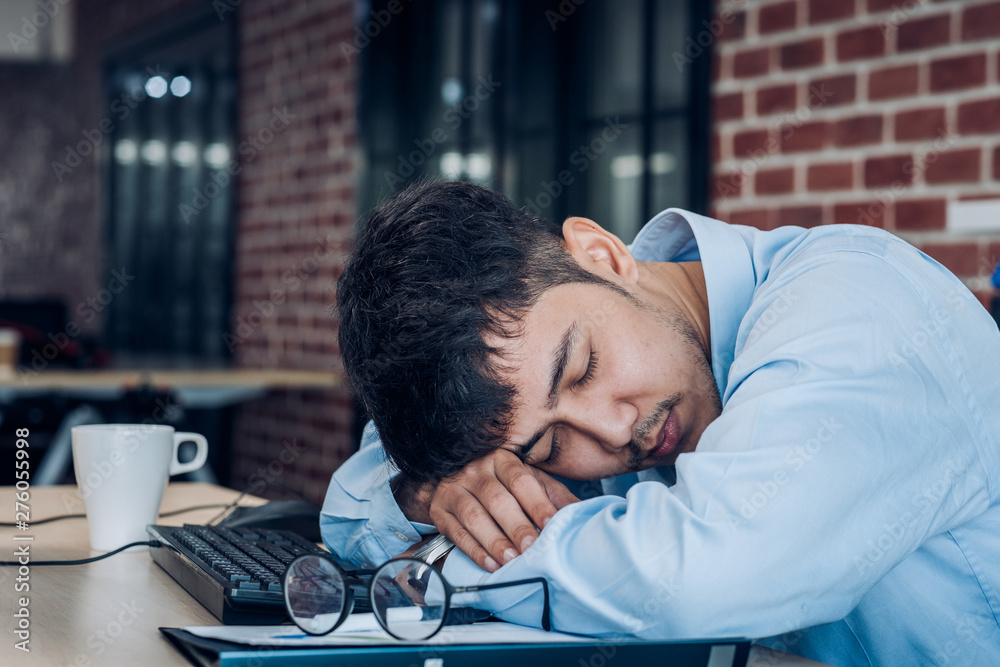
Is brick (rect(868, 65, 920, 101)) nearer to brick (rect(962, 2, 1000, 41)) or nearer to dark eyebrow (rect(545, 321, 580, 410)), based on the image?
brick (rect(962, 2, 1000, 41))

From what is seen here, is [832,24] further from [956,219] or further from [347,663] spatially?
[347,663]

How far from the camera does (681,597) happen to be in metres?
0.72

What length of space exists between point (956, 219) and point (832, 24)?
744mm

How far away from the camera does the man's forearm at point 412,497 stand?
106 cm

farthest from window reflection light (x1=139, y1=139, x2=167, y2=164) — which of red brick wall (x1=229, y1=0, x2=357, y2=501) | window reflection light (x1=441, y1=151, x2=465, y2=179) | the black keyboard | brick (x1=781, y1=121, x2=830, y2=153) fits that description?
the black keyboard

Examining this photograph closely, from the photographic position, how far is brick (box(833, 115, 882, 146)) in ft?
6.51

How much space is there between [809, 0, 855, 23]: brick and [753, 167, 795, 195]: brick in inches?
12.6

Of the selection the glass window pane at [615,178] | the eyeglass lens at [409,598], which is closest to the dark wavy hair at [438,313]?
the eyeglass lens at [409,598]

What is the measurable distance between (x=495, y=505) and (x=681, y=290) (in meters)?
0.37

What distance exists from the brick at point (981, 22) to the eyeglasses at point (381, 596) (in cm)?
158

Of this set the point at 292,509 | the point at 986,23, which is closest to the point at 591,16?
the point at 986,23

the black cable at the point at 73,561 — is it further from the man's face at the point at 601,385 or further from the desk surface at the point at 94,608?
the man's face at the point at 601,385

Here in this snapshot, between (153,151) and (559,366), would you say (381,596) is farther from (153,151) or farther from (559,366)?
(153,151)

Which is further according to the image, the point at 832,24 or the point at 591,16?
the point at 591,16
